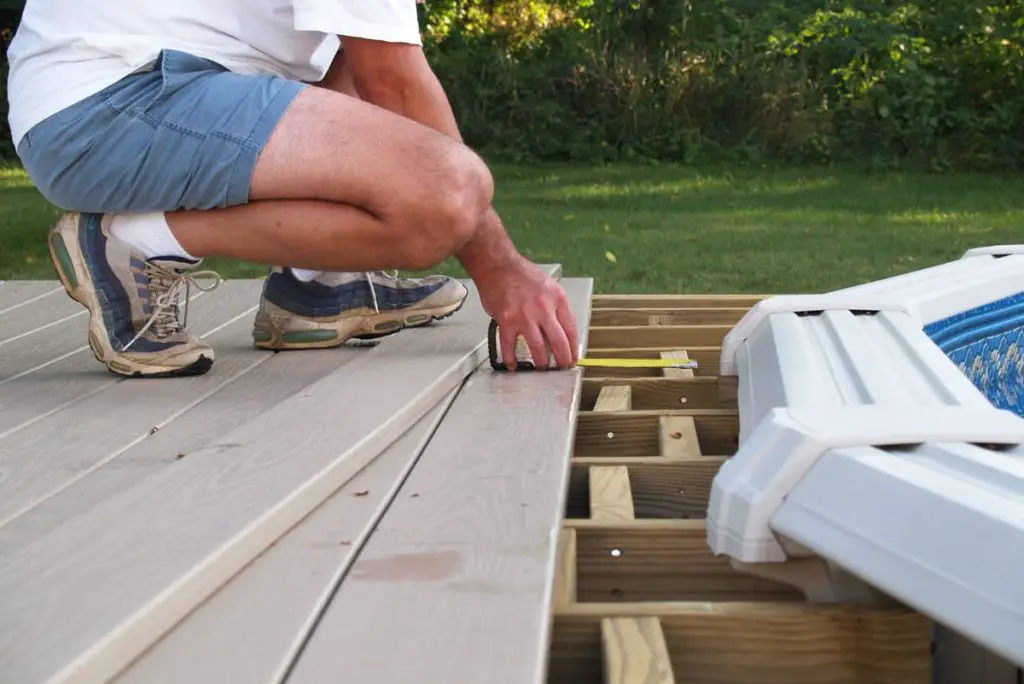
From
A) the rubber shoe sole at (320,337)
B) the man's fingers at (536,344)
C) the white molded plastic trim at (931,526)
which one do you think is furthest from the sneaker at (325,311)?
the white molded plastic trim at (931,526)

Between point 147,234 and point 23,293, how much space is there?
1253 mm

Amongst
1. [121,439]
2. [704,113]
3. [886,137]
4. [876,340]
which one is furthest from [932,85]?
[121,439]

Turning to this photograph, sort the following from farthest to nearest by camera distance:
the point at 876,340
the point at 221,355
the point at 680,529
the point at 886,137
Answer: the point at 886,137 < the point at 221,355 < the point at 876,340 < the point at 680,529

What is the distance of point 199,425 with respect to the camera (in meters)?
1.76

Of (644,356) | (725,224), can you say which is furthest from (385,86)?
(725,224)

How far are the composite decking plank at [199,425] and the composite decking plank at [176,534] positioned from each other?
0.08 metres

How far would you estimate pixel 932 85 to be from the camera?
8914 mm

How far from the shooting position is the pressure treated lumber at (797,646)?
3.82 ft

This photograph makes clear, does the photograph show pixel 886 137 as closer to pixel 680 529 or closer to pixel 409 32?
pixel 409 32

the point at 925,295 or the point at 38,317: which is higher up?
the point at 925,295

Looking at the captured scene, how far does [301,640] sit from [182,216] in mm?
1242

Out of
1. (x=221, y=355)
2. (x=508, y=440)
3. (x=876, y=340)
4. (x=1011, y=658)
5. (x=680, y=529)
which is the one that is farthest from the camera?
(x=221, y=355)

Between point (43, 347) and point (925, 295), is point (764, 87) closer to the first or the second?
point (925, 295)

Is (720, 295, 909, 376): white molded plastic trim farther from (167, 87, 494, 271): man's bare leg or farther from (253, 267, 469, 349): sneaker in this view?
(253, 267, 469, 349): sneaker
